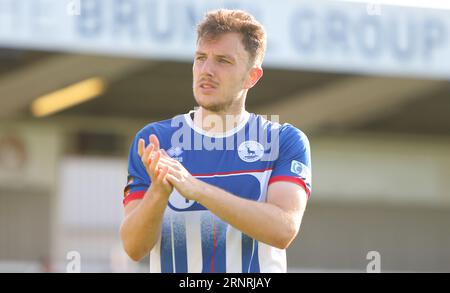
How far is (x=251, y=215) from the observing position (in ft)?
12.2

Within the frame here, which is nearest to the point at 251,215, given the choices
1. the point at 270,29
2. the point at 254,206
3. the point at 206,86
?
the point at 254,206

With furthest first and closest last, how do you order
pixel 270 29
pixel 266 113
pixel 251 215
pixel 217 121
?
pixel 266 113
pixel 270 29
pixel 217 121
pixel 251 215

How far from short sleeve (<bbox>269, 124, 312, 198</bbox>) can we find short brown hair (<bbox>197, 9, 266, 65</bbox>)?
1.26 ft

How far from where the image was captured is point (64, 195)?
17828mm

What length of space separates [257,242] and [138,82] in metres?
13.1

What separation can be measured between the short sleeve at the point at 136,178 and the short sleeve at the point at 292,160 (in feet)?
1.88

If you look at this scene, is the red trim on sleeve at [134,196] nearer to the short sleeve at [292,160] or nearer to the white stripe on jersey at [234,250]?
the white stripe on jersey at [234,250]

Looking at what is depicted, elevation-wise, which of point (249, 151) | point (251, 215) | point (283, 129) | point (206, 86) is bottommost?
point (251, 215)

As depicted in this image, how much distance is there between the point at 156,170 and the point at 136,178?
0.39 metres

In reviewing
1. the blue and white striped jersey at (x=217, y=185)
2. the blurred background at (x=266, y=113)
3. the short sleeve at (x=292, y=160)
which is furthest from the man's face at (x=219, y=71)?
the blurred background at (x=266, y=113)

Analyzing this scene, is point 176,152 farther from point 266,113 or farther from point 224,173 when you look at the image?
point 266,113

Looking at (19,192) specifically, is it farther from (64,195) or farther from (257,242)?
(257,242)
